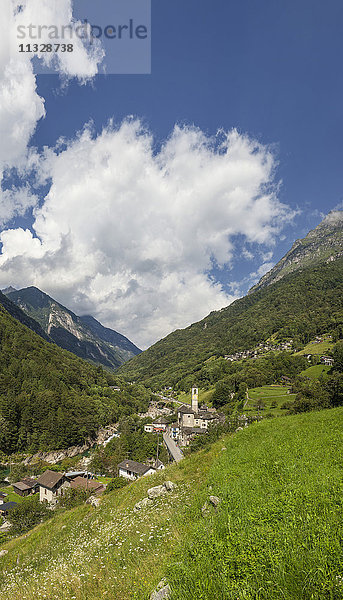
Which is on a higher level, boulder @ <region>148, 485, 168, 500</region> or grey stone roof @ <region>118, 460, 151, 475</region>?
boulder @ <region>148, 485, 168, 500</region>

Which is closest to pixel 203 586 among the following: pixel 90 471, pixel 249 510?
pixel 249 510

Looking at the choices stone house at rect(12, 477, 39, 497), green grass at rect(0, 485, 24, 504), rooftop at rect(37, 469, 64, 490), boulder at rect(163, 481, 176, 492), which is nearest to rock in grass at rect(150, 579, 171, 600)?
boulder at rect(163, 481, 176, 492)

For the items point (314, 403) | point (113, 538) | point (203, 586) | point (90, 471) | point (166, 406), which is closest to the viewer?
point (203, 586)

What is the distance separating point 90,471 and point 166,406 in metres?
81.9

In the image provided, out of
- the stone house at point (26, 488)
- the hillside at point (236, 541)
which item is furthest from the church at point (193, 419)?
the hillside at point (236, 541)

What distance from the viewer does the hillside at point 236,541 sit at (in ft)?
12.9

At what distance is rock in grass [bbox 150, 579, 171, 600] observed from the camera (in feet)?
15.3

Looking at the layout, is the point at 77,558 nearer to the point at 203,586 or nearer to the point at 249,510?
the point at 249,510

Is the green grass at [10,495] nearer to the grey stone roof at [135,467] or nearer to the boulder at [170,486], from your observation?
the grey stone roof at [135,467]

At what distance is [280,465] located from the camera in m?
10.2

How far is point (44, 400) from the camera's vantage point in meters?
108

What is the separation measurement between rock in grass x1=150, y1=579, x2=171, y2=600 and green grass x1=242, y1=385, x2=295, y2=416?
63.2 m

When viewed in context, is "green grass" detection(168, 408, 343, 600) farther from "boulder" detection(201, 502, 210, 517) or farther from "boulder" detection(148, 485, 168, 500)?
"boulder" detection(148, 485, 168, 500)

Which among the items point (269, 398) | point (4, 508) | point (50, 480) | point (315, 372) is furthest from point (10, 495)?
point (315, 372)
